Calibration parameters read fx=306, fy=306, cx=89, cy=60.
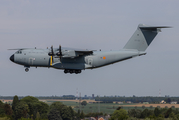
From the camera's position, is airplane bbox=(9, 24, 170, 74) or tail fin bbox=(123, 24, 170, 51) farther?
tail fin bbox=(123, 24, 170, 51)

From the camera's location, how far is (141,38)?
42500 mm

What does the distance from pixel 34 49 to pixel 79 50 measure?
20.5 ft

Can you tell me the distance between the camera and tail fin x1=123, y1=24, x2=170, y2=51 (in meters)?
42.2

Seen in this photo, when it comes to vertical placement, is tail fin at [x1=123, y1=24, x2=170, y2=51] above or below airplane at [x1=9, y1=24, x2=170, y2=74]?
above

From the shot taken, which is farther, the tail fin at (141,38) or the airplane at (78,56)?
the tail fin at (141,38)

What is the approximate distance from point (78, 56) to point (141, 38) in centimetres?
922

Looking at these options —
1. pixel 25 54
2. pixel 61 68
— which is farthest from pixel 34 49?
pixel 61 68

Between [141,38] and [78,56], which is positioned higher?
[141,38]

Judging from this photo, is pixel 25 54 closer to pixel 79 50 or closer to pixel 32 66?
pixel 32 66

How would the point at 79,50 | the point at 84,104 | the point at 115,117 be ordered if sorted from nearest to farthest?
1. the point at 79,50
2. the point at 115,117
3. the point at 84,104

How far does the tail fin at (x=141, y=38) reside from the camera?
4222 centimetres

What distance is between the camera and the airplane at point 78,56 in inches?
1580

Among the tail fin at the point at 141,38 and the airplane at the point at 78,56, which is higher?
the tail fin at the point at 141,38

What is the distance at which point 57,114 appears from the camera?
324ft
